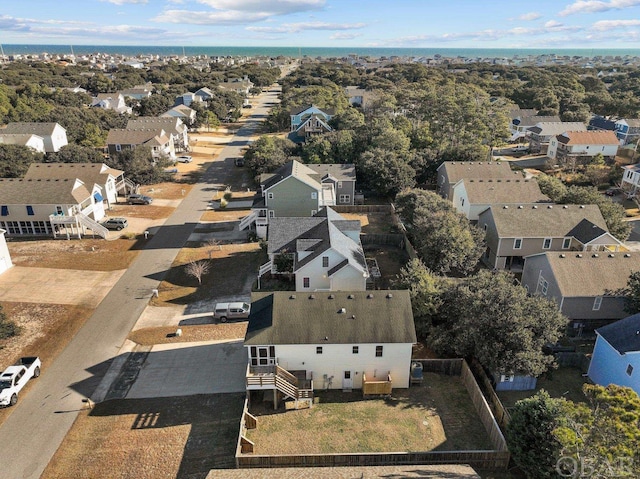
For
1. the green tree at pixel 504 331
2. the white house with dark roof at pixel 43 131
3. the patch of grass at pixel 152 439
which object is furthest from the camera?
the white house with dark roof at pixel 43 131

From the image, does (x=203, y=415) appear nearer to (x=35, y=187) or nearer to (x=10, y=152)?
(x=35, y=187)

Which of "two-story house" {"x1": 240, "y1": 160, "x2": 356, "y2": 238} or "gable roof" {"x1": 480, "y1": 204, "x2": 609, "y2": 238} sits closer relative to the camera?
"gable roof" {"x1": 480, "y1": 204, "x2": 609, "y2": 238}

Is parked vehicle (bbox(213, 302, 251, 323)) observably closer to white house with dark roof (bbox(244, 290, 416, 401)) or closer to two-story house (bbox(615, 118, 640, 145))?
white house with dark roof (bbox(244, 290, 416, 401))

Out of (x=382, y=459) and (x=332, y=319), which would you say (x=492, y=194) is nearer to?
(x=332, y=319)

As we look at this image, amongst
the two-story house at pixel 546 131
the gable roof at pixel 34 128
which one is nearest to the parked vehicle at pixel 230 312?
the gable roof at pixel 34 128

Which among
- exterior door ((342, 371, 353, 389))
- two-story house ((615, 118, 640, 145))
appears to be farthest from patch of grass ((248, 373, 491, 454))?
two-story house ((615, 118, 640, 145))

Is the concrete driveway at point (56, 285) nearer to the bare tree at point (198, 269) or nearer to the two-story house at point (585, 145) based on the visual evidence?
the bare tree at point (198, 269)

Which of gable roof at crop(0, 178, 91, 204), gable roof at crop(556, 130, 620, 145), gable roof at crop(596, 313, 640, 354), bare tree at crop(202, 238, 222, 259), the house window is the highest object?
gable roof at crop(556, 130, 620, 145)

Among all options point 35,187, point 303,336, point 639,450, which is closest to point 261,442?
point 303,336
